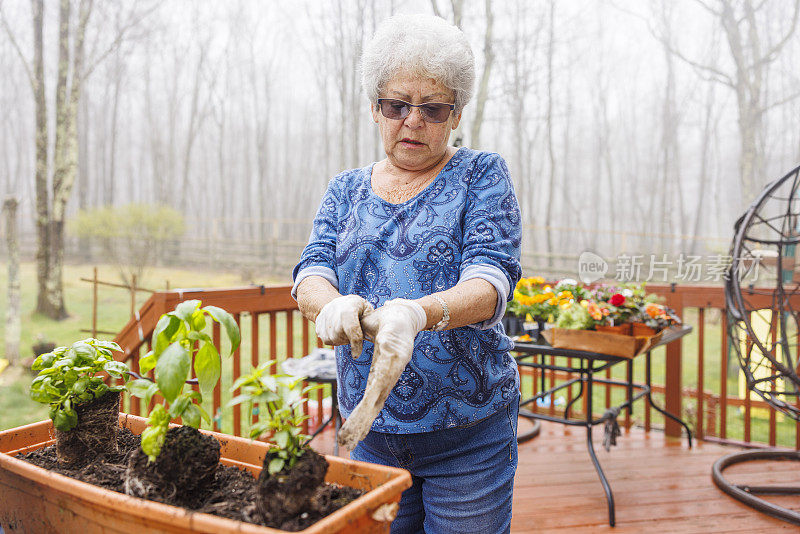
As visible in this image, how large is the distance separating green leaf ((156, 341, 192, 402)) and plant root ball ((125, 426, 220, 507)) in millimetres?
59

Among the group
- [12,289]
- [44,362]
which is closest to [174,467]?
[44,362]

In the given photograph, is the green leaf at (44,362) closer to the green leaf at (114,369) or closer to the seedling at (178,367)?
the green leaf at (114,369)

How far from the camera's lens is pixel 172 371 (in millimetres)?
671

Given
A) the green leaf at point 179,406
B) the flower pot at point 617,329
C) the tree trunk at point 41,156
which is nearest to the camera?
the green leaf at point 179,406

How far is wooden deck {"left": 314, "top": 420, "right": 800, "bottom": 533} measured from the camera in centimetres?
229

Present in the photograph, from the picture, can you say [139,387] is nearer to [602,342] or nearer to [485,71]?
[602,342]

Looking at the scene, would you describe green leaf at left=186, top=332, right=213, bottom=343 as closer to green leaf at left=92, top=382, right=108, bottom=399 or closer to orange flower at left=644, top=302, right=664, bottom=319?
green leaf at left=92, top=382, right=108, bottom=399

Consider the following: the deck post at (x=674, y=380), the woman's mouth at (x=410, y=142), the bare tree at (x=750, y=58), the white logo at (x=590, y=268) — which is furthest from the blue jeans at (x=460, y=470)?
the bare tree at (x=750, y=58)

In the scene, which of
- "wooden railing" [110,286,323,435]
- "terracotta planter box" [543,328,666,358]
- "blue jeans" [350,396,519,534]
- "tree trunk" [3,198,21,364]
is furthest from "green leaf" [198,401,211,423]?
"tree trunk" [3,198,21,364]

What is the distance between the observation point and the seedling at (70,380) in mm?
805

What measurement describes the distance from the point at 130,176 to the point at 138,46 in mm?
4042

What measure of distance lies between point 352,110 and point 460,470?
9.27 metres

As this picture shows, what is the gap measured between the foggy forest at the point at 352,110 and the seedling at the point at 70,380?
611 cm

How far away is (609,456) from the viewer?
9.96ft
